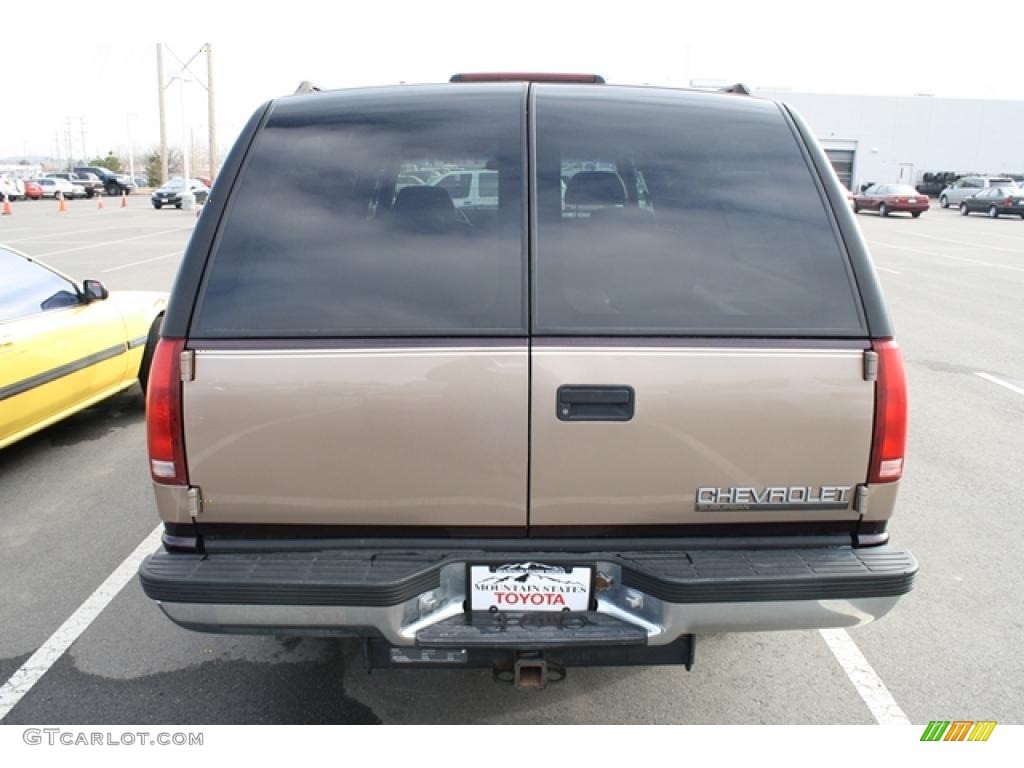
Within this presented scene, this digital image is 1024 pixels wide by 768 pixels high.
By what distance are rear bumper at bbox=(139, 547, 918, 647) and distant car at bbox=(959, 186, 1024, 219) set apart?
1613 inches

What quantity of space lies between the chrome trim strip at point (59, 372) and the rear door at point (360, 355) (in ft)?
10.2

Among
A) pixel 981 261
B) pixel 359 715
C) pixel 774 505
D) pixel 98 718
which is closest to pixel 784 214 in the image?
pixel 774 505

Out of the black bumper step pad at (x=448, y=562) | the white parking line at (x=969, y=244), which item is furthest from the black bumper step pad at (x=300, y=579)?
the white parking line at (x=969, y=244)

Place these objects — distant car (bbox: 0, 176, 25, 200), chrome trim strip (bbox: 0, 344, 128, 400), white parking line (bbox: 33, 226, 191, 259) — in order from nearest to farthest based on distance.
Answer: chrome trim strip (bbox: 0, 344, 128, 400) → white parking line (bbox: 33, 226, 191, 259) → distant car (bbox: 0, 176, 25, 200)

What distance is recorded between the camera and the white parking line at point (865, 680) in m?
2.92

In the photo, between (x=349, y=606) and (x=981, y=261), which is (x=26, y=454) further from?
(x=981, y=261)

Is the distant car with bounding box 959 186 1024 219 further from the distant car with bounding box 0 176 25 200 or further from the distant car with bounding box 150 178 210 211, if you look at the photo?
the distant car with bounding box 0 176 25 200

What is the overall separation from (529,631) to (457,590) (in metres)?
0.24

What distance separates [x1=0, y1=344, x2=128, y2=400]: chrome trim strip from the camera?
4844mm

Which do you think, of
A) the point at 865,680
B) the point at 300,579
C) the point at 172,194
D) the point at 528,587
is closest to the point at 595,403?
the point at 528,587

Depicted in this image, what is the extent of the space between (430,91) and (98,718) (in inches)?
94.9

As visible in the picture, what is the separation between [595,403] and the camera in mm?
2342

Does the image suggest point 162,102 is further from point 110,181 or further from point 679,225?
point 679,225

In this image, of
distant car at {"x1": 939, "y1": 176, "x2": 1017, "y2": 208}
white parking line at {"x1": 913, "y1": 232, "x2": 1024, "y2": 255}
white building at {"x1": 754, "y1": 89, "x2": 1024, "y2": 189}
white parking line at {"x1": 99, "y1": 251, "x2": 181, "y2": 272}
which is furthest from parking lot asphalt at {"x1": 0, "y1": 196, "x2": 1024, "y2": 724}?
white building at {"x1": 754, "y1": 89, "x2": 1024, "y2": 189}
